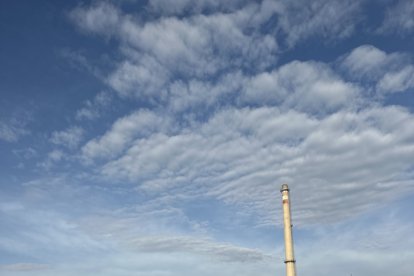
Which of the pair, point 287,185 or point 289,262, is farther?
point 287,185

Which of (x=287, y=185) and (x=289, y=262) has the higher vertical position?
(x=287, y=185)

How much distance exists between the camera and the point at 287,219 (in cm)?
4794

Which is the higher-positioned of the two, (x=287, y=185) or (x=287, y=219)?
(x=287, y=185)

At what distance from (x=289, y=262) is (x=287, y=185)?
28.1ft

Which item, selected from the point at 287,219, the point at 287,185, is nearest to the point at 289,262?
the point at 287,219

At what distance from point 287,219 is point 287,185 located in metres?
4.30

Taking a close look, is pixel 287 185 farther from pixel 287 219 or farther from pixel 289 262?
pixel 289 262

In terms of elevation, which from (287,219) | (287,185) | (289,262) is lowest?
(289,262)

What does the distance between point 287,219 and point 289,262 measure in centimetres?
434

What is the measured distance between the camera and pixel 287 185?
167 feet
